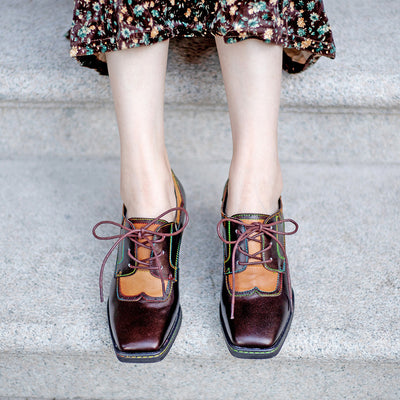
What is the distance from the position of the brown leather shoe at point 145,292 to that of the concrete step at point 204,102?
13.4 inches

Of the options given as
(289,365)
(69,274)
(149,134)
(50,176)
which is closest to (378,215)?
(289,365)

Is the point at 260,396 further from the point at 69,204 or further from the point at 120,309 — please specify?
the point at 69,204

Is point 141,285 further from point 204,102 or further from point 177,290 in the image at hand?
point 204,102

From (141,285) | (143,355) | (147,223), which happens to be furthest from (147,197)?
(143,355)

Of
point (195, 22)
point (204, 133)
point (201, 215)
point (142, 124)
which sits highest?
point (195, 22)

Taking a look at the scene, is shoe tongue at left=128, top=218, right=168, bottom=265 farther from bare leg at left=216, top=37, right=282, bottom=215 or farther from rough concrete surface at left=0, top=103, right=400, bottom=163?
rough concrete surface at left=0, top=103, right=400, bottom=163

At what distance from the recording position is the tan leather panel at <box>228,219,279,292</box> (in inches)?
26.1

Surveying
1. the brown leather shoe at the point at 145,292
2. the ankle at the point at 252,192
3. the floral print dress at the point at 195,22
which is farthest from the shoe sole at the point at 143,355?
the floral print dress at the point at 195,22

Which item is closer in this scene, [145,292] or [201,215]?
[145,292]

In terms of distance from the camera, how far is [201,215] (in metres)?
0.92

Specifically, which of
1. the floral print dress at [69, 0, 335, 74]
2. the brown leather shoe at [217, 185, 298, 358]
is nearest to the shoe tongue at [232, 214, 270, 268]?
the brown leather shoe at [217, 185, 298, 358]

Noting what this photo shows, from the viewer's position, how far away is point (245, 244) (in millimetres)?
683

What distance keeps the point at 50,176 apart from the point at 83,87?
0.24 metres

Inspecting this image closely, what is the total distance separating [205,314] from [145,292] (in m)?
0.11
